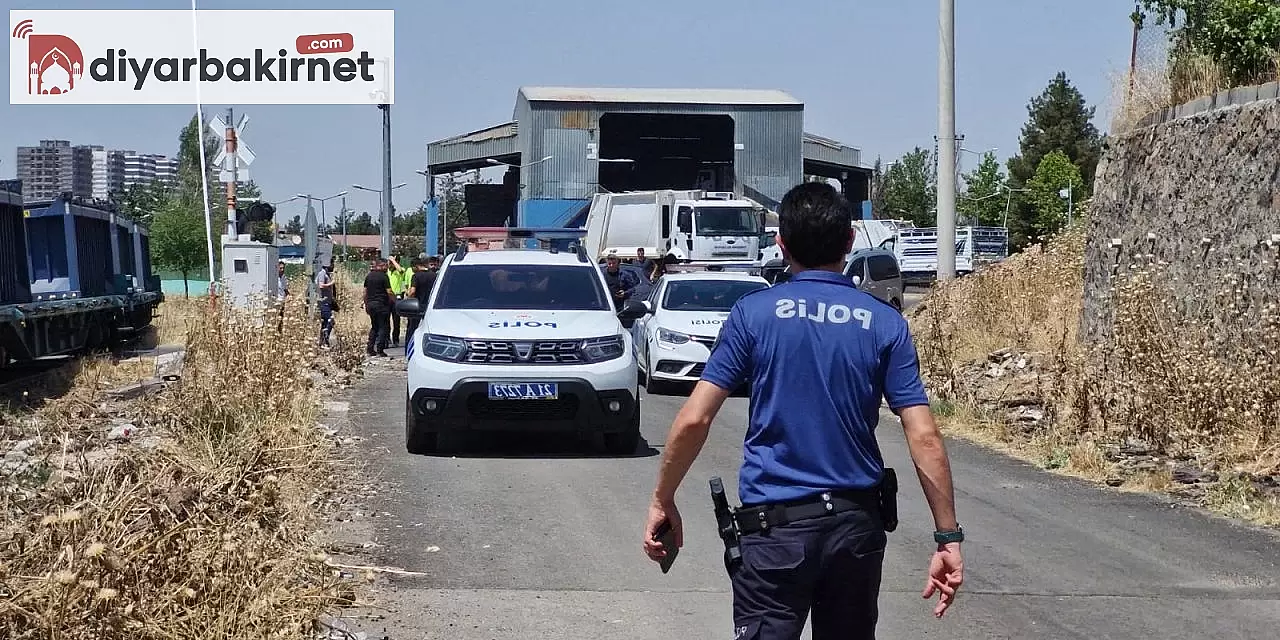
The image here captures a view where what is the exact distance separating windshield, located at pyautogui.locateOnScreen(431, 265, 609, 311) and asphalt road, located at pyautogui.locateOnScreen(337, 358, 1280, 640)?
1586mm

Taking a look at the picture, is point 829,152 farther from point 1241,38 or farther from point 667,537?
point 667,537

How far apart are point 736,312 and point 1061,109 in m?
94.5

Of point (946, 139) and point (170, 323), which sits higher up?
point (946, 139)

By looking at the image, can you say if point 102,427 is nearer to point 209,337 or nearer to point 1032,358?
point 209,337

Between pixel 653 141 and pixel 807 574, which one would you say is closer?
pixel 807 574

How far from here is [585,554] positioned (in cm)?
820

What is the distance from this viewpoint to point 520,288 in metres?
13.3

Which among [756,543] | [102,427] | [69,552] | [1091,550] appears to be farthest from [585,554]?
[102,427]

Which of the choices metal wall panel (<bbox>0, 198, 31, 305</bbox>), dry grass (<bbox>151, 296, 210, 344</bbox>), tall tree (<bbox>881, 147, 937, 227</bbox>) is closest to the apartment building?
tall tree (<bbox>881, 147, 937, 227</bbox>)

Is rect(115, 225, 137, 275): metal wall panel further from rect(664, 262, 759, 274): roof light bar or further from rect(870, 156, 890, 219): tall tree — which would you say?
rect(870, 156, 890, 219): tall tree

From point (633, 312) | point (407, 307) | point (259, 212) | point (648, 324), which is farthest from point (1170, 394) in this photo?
point (259, 212)

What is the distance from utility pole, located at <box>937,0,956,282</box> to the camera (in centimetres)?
2266

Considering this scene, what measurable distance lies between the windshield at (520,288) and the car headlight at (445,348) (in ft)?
3.03

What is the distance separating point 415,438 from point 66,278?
1679 centimetres
